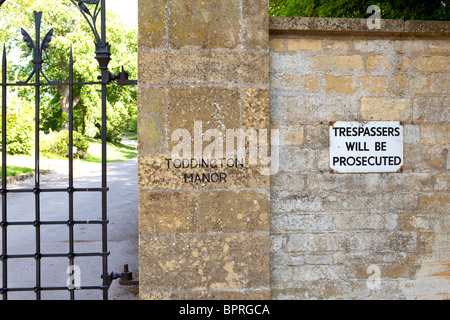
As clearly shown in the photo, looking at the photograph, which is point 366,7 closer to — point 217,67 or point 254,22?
point 254,22

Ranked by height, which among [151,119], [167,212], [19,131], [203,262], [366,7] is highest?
[366,7]

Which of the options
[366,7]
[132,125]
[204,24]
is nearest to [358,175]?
[204,24]

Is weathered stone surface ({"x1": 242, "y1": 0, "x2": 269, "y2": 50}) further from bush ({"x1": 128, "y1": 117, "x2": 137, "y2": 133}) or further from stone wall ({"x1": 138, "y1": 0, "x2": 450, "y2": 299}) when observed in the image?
bush ({"x1": 128, "y1": 117, "x2": 137, "y2": 133})

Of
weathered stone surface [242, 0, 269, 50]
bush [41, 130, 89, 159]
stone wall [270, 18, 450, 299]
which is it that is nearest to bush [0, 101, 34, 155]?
bush [41, 130, 89, 159]

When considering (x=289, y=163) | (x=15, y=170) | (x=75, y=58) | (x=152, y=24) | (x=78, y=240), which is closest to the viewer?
(x=152, y=24)

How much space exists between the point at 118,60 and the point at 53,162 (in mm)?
8042

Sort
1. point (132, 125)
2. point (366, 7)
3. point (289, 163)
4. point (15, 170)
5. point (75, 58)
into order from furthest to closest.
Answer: point (132, 125)
point (75, 58)
point (15, 170)
point (366, 7)
point (289, 163)

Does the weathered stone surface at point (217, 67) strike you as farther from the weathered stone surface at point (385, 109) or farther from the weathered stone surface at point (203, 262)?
the weathered stone surface at point (203, 262)

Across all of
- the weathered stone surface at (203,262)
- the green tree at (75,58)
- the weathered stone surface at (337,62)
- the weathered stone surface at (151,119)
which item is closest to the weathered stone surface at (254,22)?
the weathered stone surface at (337,62)

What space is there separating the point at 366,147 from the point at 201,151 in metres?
1.34

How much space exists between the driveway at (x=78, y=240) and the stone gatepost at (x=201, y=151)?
6.38 feet

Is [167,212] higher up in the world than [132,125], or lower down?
Result: lower down

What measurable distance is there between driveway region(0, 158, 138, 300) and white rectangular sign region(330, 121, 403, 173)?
285cm

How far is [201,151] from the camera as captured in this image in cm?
285
